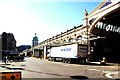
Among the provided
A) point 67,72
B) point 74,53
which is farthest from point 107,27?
point 67,72

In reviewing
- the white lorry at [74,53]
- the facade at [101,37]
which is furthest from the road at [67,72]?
the facade at [101,37]

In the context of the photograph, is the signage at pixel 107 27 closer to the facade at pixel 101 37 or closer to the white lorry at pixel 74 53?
the facade at pixel 101 37

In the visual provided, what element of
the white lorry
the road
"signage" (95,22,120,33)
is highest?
"signage" (95,22,120,33)

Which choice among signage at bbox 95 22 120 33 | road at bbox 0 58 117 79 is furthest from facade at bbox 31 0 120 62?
road at bbox 0 58 117 79

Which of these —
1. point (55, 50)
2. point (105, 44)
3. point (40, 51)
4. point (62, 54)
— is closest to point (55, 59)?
point (55, 50)

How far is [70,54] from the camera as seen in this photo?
42.8 metres

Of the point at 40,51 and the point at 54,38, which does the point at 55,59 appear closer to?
the point at 54,38

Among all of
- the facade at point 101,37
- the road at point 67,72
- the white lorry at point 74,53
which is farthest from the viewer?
the facade at point 101,37

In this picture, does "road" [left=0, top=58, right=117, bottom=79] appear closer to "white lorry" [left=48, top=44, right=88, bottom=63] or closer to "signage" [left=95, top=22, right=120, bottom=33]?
"white lorry" [left=48, top=44, right=88, bottom=63]

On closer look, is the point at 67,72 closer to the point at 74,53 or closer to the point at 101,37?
the point at 74,53

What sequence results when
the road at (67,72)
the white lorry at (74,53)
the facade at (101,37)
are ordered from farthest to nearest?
the facade at (101,37) → the white lorry at (74,53) → the road at (67,72)

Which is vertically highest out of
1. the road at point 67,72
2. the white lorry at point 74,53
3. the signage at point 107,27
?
the signage at point 107,27

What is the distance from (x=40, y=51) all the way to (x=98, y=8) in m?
75.8

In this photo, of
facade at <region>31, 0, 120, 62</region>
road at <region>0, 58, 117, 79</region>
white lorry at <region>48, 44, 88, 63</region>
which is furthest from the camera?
facade at <region>31, 0, 120, 62</region>
